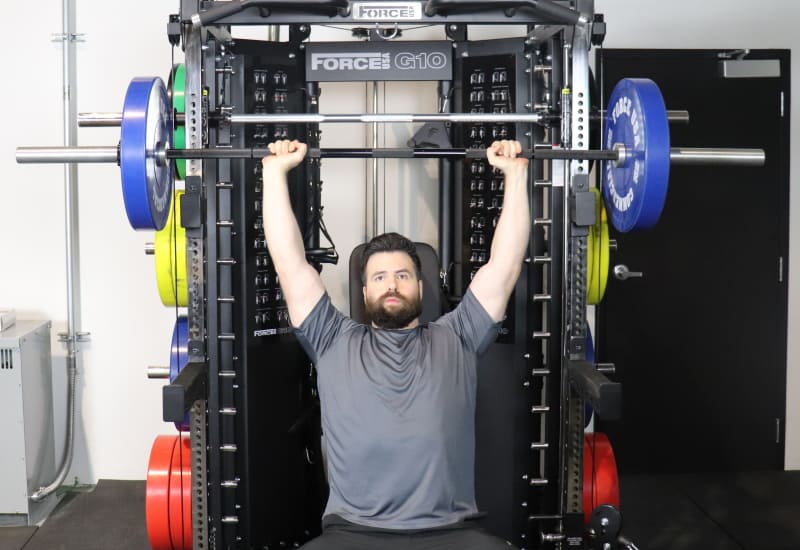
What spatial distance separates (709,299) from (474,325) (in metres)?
2.03

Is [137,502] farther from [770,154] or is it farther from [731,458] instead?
[770,154]

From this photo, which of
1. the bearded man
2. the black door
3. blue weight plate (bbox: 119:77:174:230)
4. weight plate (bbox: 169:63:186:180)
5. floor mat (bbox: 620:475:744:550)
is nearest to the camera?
the bearded man

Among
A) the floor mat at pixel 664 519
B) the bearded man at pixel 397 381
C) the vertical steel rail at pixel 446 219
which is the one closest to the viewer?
the bearded man at pixel 397 381

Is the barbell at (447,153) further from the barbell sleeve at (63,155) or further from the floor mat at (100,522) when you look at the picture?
the floor mat at (100,522)

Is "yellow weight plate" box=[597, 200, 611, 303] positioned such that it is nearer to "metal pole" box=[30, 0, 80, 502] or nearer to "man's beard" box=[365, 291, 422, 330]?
"man's beard" box=[365, 291, 422, 330]

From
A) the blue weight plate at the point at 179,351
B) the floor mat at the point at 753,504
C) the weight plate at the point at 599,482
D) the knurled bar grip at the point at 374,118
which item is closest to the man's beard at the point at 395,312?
the knurled bar grip at the point at 374,118

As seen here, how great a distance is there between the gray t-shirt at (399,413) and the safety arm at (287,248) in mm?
35

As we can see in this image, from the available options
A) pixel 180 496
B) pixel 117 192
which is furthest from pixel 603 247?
pixel 117 192

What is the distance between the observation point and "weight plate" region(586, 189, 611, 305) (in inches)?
110

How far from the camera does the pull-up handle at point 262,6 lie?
239 cm

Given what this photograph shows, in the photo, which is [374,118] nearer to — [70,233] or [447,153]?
[447,153]

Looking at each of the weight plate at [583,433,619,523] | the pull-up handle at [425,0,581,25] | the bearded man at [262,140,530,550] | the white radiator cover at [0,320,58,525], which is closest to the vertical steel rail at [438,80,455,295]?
the weight plate at [583,433,619,523]

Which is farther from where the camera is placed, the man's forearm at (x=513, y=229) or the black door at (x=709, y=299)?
the black door at (x=709, y=299)

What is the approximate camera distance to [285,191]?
2.38 meters
